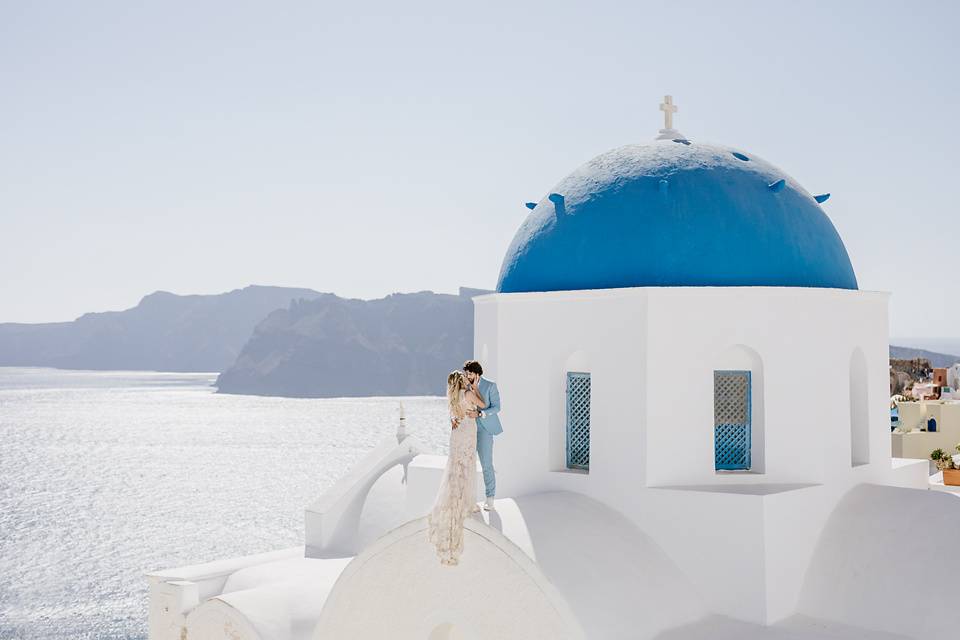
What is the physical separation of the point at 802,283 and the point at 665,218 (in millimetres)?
1629

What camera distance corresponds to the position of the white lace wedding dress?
277 inches

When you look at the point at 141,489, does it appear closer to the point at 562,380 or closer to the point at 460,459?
the point at 562,380

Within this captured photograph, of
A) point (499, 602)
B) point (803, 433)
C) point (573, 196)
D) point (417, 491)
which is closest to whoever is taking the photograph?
point (499, 602)

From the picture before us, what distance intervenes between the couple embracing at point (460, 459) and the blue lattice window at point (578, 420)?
1906 millimetres

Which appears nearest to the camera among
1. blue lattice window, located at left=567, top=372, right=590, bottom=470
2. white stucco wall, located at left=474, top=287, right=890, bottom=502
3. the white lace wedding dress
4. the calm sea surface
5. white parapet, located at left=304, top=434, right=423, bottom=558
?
the white lace wedding dress

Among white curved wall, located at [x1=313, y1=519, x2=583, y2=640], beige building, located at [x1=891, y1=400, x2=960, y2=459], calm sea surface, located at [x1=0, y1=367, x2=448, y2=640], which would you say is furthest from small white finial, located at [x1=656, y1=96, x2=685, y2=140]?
calm sea surface, located at [x1=0, y1=367, x2=448, y2=640]

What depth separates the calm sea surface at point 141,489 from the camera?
1316 inches

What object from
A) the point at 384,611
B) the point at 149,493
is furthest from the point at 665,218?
the point at 149,493

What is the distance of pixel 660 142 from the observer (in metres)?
9.73

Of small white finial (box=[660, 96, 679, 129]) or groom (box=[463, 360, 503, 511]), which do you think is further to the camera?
small white finial (box=[660, 96, 679, 129])

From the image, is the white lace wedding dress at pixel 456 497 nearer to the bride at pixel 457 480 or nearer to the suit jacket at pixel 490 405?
the bride at pixel 457 480

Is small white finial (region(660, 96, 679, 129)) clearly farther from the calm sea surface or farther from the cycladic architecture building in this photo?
the calm sea surface

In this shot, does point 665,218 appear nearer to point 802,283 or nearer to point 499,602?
point 802,283

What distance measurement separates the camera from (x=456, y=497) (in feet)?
23.2
